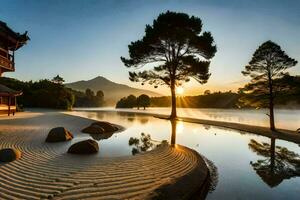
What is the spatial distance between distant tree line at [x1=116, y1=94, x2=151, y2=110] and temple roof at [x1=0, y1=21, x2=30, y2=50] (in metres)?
59.1

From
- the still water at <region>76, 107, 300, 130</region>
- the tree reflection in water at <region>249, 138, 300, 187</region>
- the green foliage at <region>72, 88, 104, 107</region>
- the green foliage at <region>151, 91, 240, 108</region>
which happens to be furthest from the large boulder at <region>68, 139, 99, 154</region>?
the green foliage at <region>72, 88, 104, 107</region>

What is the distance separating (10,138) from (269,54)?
2582 centimetres

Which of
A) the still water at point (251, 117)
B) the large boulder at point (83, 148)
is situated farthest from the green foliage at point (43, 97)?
the large boulder at point (83, 148)

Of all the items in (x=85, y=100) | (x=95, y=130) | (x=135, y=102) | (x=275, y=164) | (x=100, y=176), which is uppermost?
(x=85, y=100)

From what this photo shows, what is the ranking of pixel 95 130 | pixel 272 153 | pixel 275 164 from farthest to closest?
pixel 95 130
pixel 272 153
pixel 275 164

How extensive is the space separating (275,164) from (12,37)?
29.4m

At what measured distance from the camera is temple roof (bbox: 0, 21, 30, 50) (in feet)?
87.0

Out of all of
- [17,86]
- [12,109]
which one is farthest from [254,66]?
[17,86]

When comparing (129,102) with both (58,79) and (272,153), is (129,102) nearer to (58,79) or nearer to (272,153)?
(58,79)

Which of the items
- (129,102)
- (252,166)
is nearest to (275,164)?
(252,166)

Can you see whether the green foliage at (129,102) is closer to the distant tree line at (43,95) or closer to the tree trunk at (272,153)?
the distant tree line at (43,95)

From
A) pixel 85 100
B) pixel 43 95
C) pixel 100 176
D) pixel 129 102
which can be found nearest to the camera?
pixel 100 176

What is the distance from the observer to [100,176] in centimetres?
843

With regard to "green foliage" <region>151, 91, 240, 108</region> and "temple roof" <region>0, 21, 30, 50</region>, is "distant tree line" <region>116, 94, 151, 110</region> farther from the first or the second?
"temple roof" <region>0, 21, 30, 50</region>
